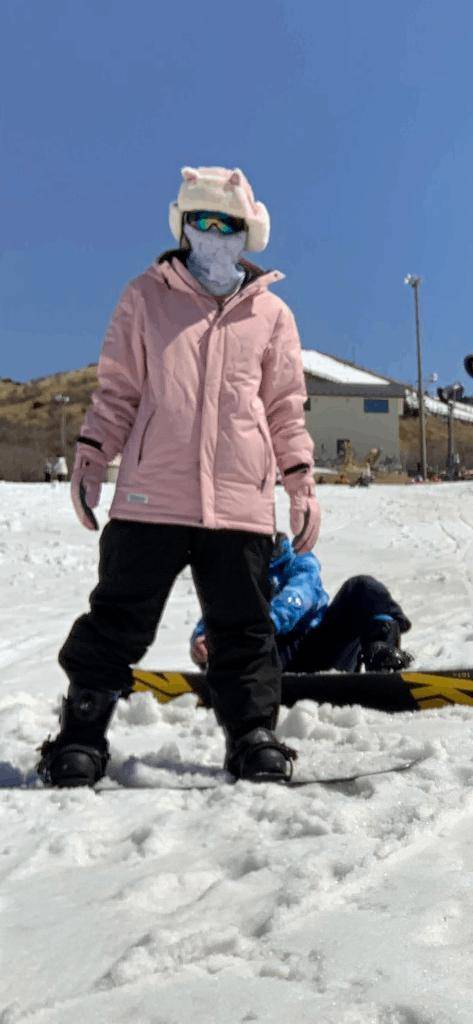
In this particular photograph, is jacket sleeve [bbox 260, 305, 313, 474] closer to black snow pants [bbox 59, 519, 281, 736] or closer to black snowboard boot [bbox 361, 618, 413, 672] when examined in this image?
black snow pants [bbox 59, 519, 281, 736]

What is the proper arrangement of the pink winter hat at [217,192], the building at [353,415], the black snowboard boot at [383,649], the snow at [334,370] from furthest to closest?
the snow at [334,370] < the building at [353,415] < the black snowboard boot at [383,649] < the pink winter hat at [217,192]

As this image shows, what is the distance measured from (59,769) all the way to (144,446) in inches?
38.7

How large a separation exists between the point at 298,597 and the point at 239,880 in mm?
2183

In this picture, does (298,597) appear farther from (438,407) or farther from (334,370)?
(438,407)

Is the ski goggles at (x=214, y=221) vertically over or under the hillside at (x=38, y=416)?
under

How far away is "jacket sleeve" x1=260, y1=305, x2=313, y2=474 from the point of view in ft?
9.25

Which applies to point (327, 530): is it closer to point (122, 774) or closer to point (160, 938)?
point (122, 774)

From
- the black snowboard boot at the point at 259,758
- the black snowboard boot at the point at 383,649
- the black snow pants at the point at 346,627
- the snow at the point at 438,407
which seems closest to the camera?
the black snowboard boot at the point at 259,758

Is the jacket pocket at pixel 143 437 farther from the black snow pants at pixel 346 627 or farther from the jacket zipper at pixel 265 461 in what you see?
the black snow pants at pixel 346 627

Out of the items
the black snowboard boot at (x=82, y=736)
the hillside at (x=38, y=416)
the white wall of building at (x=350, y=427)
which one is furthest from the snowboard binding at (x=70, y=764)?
the white wall of building at (x=350, y=427)

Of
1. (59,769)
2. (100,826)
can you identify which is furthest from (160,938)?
(59,769)

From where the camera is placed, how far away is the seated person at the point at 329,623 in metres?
3.80

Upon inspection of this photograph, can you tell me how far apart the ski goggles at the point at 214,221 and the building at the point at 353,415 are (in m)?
48.0

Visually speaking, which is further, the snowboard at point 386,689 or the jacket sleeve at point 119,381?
the snowboard at point 386,689
